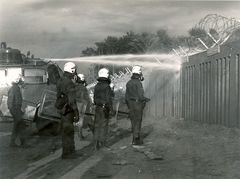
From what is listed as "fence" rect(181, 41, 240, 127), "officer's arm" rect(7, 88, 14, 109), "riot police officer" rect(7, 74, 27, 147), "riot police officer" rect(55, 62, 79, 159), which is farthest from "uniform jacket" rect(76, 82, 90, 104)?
"riot police officer" rect(55, 62, 79, 159)

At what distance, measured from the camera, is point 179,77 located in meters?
16.4

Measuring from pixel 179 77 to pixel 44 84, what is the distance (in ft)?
14.8

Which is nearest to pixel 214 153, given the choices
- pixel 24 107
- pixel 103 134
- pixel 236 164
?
pixel 236 164

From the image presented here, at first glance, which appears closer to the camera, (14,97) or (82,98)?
(14,97)

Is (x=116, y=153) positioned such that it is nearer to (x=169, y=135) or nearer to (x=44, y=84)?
(x=169, y=135)

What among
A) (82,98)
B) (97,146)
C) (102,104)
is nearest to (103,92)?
(102,104)

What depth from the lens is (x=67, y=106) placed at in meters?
8.98

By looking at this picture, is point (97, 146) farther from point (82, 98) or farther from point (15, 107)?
point (82, 98)

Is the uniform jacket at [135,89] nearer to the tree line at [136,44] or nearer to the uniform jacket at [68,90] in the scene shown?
the uniform jacket at [68,90]

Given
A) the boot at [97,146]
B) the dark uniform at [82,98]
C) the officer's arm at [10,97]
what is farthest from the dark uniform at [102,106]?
the officer's arm at [10,97]

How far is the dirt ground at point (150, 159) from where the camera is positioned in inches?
273

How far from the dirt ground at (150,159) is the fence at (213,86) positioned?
1.49 feet

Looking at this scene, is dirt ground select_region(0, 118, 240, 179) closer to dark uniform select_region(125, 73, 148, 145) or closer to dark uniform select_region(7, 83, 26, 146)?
dark uniform select_region(7, 83, 26, 146)

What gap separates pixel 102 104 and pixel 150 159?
8.06 feet
